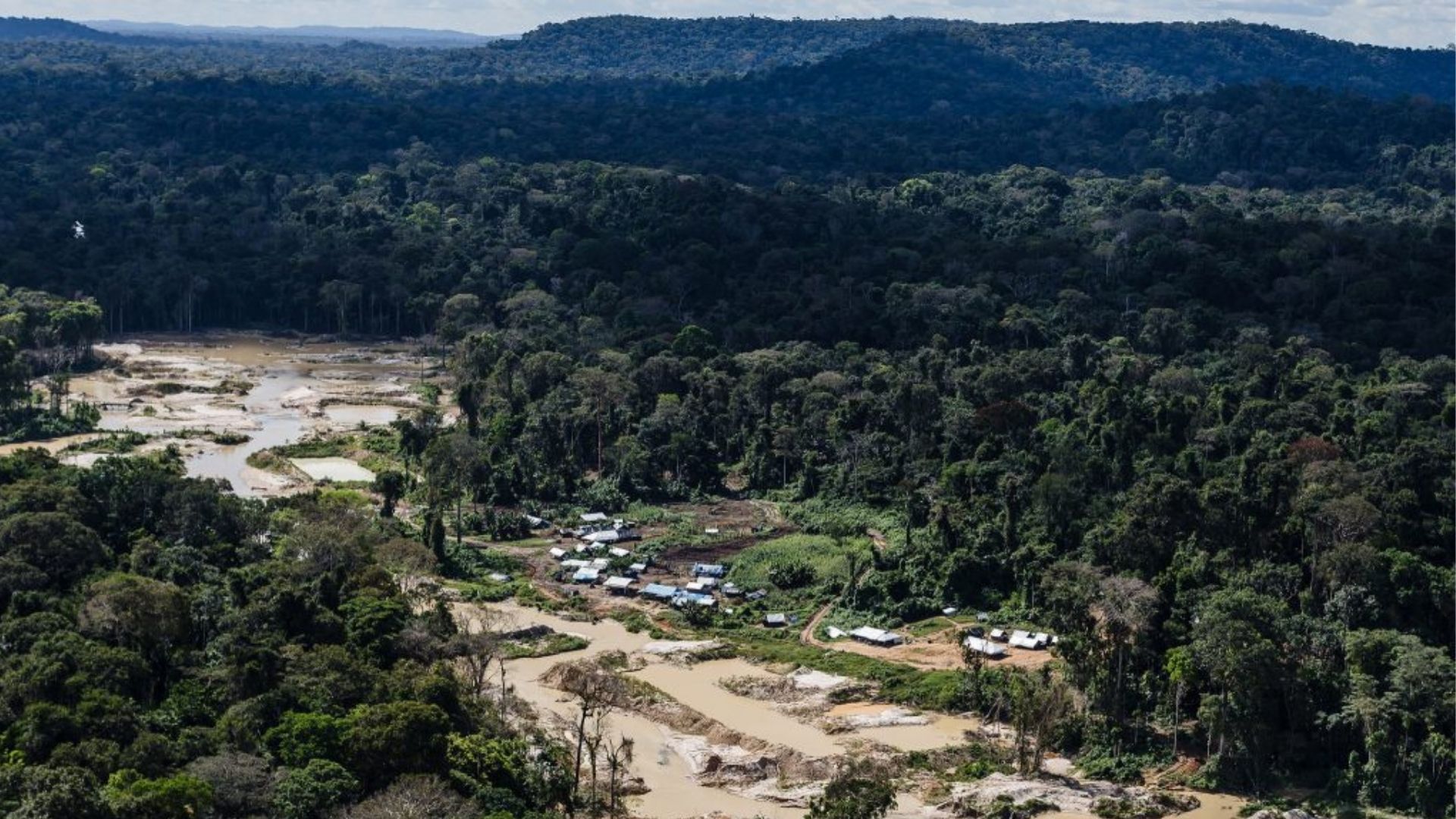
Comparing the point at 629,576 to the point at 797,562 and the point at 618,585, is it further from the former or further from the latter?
the point at 797,562

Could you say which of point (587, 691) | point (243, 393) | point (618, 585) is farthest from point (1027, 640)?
point (243, 393)

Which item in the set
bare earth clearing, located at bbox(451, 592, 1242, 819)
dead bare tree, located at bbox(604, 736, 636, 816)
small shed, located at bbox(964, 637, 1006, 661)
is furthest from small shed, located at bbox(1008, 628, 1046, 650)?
dead bare tree, located at bbox(604, 736, 636, 816)

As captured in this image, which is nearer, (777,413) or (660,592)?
(660,592)

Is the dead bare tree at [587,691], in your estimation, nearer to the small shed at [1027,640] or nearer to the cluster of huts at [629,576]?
the cluster of huts at [629,576]

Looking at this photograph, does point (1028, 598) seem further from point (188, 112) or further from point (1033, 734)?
point (188, 112)

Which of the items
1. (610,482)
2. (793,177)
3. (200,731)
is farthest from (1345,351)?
(793,177)

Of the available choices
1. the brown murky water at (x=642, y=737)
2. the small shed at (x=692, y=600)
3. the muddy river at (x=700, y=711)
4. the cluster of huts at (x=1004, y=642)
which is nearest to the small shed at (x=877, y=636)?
the cluster of huts at (x=1004, y=642)

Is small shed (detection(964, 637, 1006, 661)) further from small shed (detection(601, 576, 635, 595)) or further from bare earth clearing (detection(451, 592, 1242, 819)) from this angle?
small shed (detection(601, 576, 635, 595))
